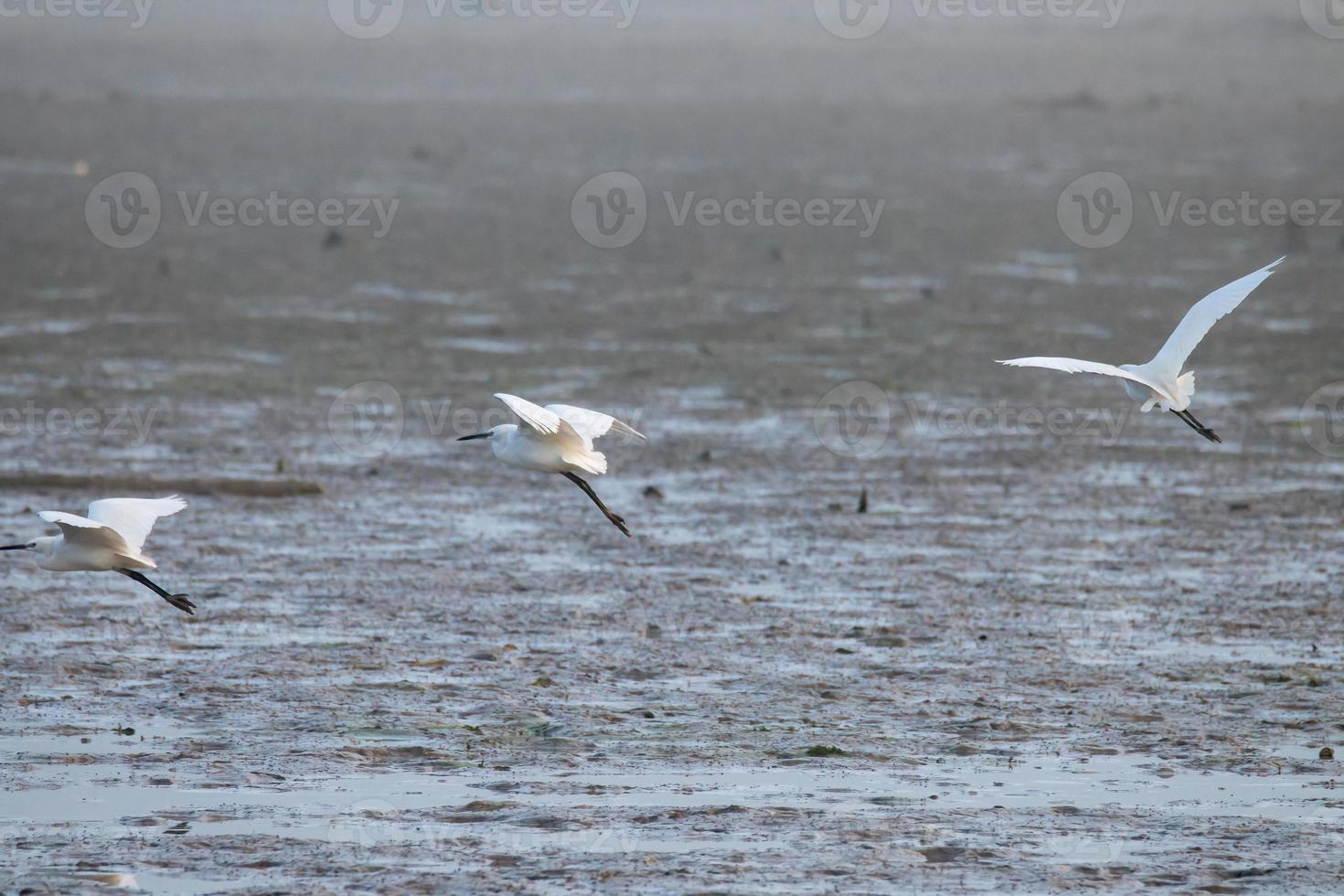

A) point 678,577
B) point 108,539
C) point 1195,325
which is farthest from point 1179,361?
point 108,539

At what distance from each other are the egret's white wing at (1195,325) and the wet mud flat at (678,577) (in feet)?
4.29

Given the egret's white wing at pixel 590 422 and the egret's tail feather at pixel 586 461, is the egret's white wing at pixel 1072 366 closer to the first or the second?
the egret's white wing at pixel 590 422

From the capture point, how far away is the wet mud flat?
680 centimetres

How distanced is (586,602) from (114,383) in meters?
6.64

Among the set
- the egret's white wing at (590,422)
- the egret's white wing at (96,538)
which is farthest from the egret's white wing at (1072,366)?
the egret's white wing at (96,538)

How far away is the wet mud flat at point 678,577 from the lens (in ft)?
22.3

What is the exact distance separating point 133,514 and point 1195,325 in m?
4.71

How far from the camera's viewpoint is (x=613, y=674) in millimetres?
8727

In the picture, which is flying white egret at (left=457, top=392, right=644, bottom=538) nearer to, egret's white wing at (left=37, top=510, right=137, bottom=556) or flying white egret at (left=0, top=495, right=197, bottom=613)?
flying white egret at (left=0, top=495, right=197, bottom=613)

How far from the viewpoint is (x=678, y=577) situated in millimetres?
10422

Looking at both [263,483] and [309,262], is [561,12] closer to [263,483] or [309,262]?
[309,262]

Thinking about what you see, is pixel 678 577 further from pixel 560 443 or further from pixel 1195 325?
pixel 1195 325

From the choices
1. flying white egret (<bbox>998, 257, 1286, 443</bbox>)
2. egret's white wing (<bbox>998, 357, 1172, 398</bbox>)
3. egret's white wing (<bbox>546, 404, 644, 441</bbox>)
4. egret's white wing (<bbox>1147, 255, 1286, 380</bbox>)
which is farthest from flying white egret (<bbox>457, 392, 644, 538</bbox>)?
egret's white wing (<bbox>1147, 255, 1286, 380</bbox>)

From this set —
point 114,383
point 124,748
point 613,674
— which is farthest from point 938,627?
point 114,383
